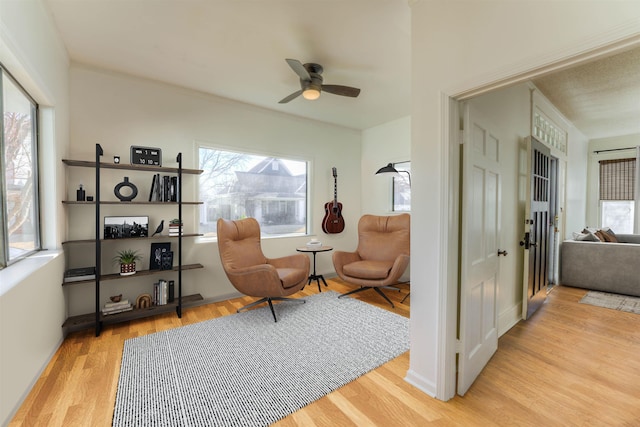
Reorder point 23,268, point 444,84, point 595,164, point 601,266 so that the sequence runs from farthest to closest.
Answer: point 595,164, point 601,266, point 23,268, point 444,84

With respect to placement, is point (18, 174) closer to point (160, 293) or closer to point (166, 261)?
point (166, 261)

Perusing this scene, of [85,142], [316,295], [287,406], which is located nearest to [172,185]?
[85,142]

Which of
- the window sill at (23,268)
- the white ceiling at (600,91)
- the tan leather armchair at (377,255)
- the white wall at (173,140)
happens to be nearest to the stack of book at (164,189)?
the white wall at (173,140)

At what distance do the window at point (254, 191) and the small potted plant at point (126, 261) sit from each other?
2.90 feet

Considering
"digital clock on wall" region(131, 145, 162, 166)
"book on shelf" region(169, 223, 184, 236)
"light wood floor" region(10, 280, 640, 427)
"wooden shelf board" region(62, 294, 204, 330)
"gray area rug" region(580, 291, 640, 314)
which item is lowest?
"light wood floor" region(10, 280, 640, 427)

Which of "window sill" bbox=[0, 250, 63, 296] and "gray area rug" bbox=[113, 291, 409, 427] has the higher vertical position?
"window sill" bbox=[0, 250, 63, 296]

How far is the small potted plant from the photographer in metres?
2.88

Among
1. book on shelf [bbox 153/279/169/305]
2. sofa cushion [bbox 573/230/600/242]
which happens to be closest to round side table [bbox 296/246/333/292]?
book on shelf [bbox 153/279/169/305]

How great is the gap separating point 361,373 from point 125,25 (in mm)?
3218

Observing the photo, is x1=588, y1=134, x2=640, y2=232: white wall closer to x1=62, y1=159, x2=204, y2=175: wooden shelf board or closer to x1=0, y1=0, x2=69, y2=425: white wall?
x1=62, y1=159, x2=204, y2=175: wooden shelf board

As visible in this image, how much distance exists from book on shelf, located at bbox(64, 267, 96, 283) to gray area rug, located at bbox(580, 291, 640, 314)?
217 inches

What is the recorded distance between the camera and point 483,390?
6.05ft

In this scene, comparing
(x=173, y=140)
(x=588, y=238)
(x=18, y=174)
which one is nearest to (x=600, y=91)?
(x=588, y=238)

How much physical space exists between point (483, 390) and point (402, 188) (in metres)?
3.15
